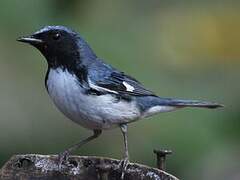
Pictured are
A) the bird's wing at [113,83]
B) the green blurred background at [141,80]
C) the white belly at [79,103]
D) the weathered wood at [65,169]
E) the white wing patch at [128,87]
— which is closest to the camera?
the weathered wood at [65,169]

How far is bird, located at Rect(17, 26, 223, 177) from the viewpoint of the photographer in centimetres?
475

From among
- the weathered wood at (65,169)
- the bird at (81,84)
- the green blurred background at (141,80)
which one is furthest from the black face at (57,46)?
the green blurred background at (141,80)

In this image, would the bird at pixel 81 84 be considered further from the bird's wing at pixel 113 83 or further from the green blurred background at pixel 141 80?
the green blurred background at pixel 141 80

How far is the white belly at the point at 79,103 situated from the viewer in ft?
15.5

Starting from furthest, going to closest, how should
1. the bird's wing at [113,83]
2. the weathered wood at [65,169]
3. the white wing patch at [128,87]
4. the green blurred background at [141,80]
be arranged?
the green blurred background at [141,80]
the white wing patch at [128,87]
the bird's wing at [113,83]
the weathered wood at [65,169]

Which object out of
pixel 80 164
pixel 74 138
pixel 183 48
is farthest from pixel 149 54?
pixel 80 164

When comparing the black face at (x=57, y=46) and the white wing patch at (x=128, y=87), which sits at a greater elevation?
the black face at (x=57, y=46)

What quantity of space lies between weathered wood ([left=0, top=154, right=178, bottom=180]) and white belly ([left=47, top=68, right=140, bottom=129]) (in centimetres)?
69

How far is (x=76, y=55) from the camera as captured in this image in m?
4.89

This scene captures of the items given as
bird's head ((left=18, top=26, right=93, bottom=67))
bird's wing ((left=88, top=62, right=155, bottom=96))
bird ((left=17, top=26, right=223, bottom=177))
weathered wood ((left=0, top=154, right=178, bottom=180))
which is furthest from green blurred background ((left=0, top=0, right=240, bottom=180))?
weathered wood ((left=0, top=154, right=178, bottom=180))

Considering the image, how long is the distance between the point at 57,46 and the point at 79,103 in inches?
14.1

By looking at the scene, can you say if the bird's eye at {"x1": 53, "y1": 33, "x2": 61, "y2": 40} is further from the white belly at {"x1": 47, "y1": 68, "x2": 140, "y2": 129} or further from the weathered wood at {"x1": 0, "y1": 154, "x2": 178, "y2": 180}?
the weathered wood at {"x1": 0, "y1": 154, "x2": 178, "y2": 180}

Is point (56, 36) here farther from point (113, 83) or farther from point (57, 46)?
point (113, 83)

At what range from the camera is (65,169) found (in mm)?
4004
